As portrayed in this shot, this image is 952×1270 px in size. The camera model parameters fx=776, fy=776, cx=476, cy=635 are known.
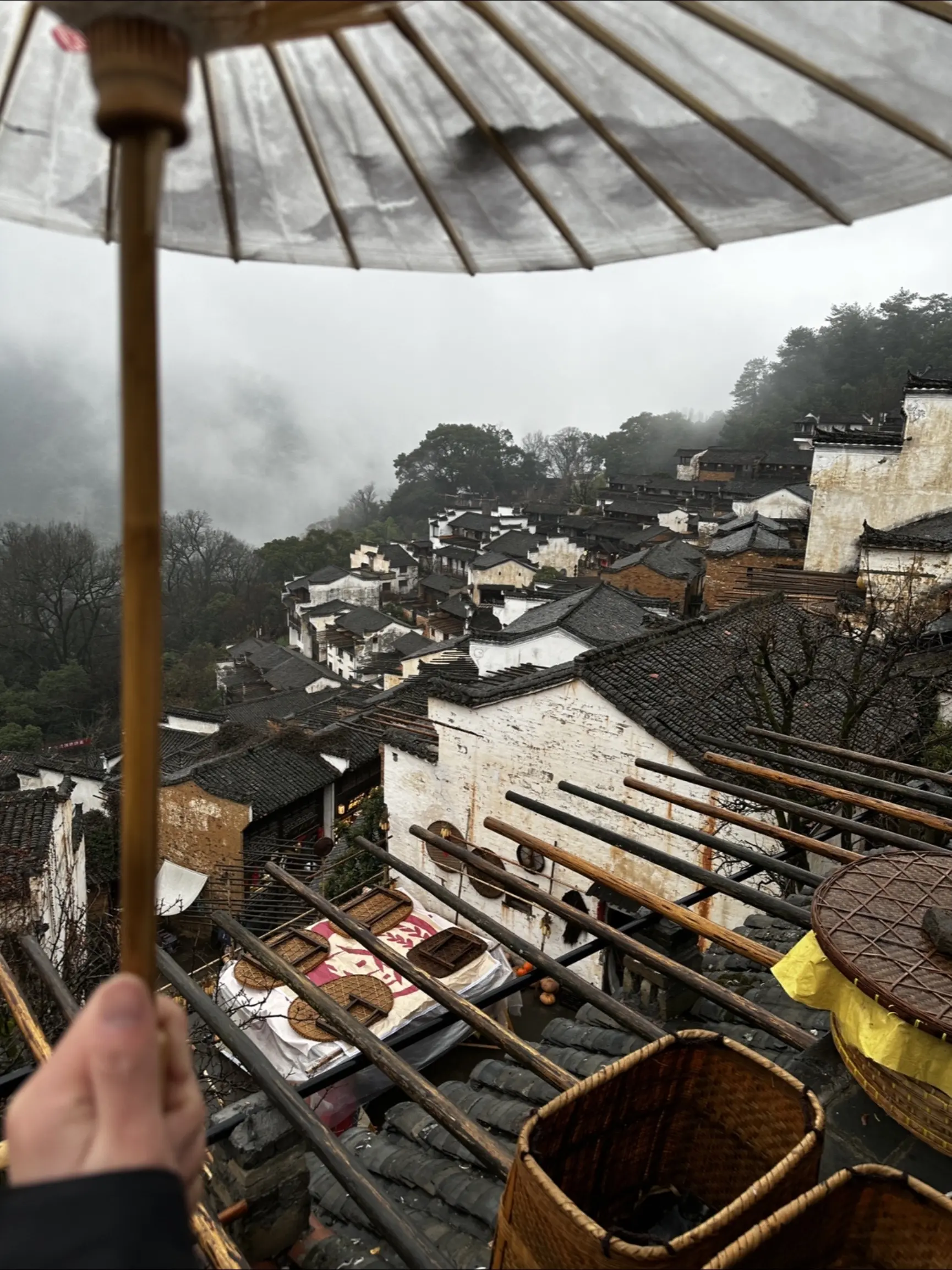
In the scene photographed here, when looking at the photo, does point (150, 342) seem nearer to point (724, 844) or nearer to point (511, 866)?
point (724, 844)

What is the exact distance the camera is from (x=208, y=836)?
17.6m

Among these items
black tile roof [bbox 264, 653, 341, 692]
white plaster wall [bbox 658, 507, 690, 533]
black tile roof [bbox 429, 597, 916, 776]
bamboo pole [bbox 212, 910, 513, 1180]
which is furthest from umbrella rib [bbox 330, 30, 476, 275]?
white plaster wall [bbox 658, 507, 690, 533]

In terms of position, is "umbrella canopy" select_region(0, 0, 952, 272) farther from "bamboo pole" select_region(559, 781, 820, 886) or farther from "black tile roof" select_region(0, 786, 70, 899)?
A: "black tile roof" select_region(0, 786, 70, 899)

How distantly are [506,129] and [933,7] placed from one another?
0.66m

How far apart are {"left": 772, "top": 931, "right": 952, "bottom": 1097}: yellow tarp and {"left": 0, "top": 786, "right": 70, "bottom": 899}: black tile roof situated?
10.7 meters

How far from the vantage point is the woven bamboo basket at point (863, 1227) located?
1.56 m

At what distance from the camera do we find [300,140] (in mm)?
1416

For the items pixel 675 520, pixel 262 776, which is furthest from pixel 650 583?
pixel 262 776

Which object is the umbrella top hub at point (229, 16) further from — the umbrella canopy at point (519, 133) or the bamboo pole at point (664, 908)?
the bamboo pole at point (664, 908)

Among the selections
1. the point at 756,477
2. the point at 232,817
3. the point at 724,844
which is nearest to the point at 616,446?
the point at 756,477

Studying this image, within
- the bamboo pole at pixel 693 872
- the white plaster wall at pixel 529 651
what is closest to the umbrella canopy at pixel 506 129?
the bamboo pole at pixel 693 872

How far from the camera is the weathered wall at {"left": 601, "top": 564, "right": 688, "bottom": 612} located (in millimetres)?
30078

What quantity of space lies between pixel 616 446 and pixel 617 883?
67.4 m

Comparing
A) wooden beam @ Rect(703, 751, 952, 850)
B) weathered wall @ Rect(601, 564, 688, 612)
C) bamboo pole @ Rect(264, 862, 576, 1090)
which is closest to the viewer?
bamboo pole @ Rect(264, 862, 576, 1090)
